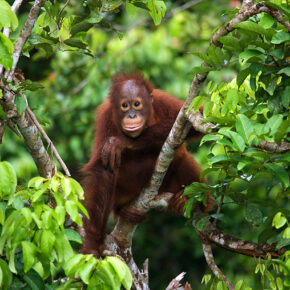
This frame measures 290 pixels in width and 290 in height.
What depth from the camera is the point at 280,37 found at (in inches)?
96.3

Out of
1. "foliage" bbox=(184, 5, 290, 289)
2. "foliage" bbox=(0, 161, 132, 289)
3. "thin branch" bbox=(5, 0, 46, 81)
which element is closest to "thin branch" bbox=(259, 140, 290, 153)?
"foliage" bbox=(184, 5, 290, 289)

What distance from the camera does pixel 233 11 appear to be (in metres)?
2.87

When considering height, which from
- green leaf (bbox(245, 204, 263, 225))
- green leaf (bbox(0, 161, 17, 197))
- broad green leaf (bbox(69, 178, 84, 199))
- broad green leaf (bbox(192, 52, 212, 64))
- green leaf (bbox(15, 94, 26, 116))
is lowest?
green leaf (bbox(245, 204, 263, 225))

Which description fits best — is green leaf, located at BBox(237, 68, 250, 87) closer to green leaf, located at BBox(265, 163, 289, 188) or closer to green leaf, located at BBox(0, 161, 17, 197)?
green leaf, located at BBox(265, 163, 289, 188)

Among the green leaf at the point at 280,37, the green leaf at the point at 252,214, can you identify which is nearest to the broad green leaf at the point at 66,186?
the green leaf at the point at 280,37

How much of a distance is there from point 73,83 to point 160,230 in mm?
2064

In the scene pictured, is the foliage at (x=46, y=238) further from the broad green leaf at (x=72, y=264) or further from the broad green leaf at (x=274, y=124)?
the broad green leaf at (x=274, y=124)

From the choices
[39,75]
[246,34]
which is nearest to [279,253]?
[246,34]

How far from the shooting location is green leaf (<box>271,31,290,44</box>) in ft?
7.95

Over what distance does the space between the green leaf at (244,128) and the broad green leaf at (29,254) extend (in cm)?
92

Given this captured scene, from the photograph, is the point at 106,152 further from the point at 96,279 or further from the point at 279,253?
the point at 96,279

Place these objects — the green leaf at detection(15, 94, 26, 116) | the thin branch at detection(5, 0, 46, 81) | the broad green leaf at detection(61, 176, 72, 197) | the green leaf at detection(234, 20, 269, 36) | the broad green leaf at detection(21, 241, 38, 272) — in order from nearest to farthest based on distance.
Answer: the broad green leaf at detection(21, 241, 38, 272)
the broad green leaf at detection(61, 176, 72, 197)
the green leaf at detection(234, 20, 269, 36)
the green leaf at detection(15, 94, 26, 116)
the thin branch at detection(5, 0, 46, 81)

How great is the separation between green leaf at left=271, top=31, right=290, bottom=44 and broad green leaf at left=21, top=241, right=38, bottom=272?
1.25m

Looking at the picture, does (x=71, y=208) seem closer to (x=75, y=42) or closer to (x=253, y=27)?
(x=253, y=27)
